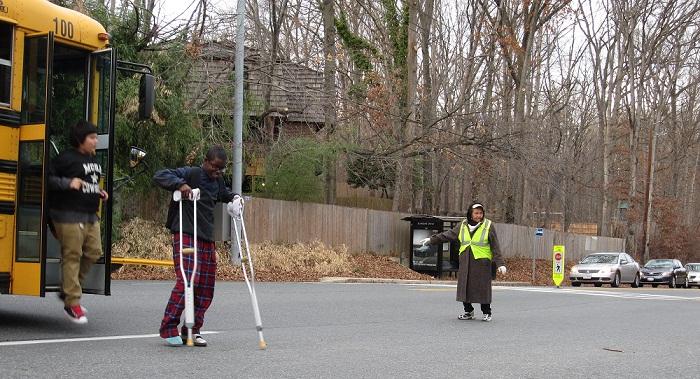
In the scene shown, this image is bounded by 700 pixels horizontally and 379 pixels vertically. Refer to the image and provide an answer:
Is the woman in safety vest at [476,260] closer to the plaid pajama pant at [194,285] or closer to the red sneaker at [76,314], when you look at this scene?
the plaid pajama pant at [194,285]

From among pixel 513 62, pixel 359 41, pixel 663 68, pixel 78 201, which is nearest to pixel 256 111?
pixel 359 41

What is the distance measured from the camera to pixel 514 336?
430 inches

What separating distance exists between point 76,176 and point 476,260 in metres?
6.45

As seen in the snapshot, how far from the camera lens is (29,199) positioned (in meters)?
8.57

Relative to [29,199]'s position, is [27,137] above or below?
above

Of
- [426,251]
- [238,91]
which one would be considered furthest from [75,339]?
[426,251]

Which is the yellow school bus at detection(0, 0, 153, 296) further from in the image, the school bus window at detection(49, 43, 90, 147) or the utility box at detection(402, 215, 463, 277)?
the utility box at detection(402, 215, 463, 277)

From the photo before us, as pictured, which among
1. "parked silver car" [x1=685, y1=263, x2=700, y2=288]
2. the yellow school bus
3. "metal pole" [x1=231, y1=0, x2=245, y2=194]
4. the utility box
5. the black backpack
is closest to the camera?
the black backpack

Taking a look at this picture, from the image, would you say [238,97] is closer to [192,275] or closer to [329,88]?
[329,88]

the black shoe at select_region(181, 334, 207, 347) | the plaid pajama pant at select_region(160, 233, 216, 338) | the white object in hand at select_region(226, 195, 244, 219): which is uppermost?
the white object in hand at select_region(226, 195, 244, 219)

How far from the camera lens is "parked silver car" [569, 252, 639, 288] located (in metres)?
34.1

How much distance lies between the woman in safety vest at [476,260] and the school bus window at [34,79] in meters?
6.31

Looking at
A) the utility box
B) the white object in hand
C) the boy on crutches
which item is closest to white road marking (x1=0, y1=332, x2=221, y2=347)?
the boy on crutches

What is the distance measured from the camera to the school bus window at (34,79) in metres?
8.61
